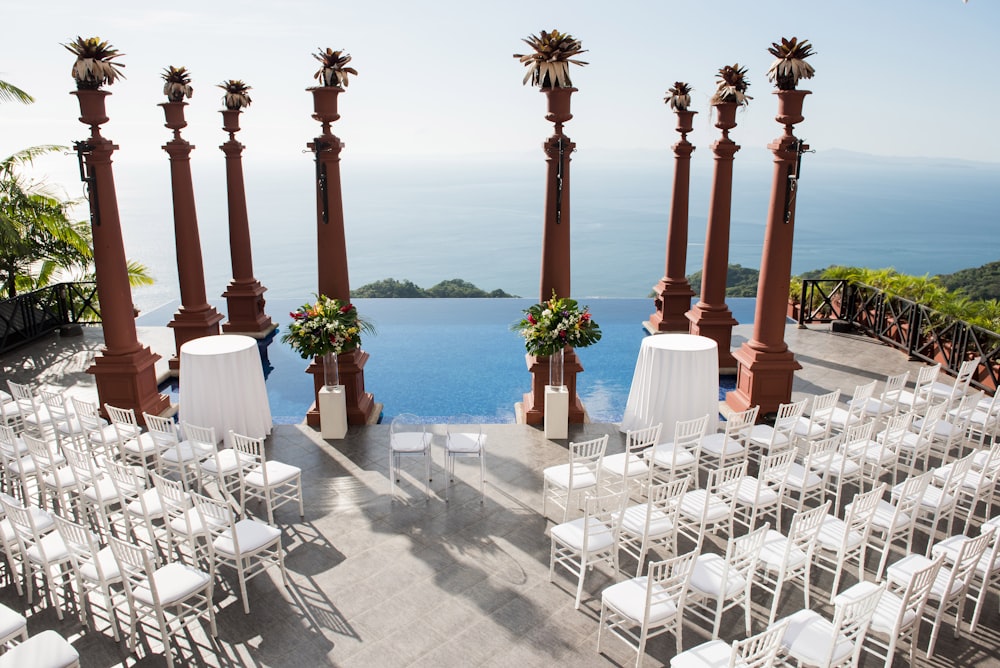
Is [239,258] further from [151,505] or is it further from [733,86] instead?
[733,86]

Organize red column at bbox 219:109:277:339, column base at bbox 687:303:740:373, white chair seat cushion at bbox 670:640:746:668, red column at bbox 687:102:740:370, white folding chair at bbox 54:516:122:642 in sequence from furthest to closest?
red column at bbox 219:109:277:339
column base at bbox 687:303:740:373
red column at bbox 687:102:740:370
white folding chair at bbox 54:516:122:642
white chair seat cushion at bbox 670:640:746:668

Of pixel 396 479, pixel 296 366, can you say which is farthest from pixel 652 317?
pixel 396 479

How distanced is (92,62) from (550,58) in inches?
241

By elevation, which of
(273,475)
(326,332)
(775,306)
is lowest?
(273,475)

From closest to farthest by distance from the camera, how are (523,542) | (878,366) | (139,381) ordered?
1. (523,542)
2. (139,381)
3. (878,366)

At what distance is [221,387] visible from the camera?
369 inches

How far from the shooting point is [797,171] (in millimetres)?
9625

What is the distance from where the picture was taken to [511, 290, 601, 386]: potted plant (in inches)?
367

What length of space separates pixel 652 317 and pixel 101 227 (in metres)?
10.8

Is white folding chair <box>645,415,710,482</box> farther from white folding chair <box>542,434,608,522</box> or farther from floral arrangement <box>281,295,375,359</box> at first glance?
floral arrangement <box>281,295,375,359</box>

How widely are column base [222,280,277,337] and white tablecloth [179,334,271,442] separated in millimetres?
5680

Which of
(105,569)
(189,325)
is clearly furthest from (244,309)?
(105,569)

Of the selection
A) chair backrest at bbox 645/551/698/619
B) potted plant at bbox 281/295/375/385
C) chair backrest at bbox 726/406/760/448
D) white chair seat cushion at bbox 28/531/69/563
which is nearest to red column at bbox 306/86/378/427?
potted plant at bbox 281/295/375/385

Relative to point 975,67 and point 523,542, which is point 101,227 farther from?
point 975,67
